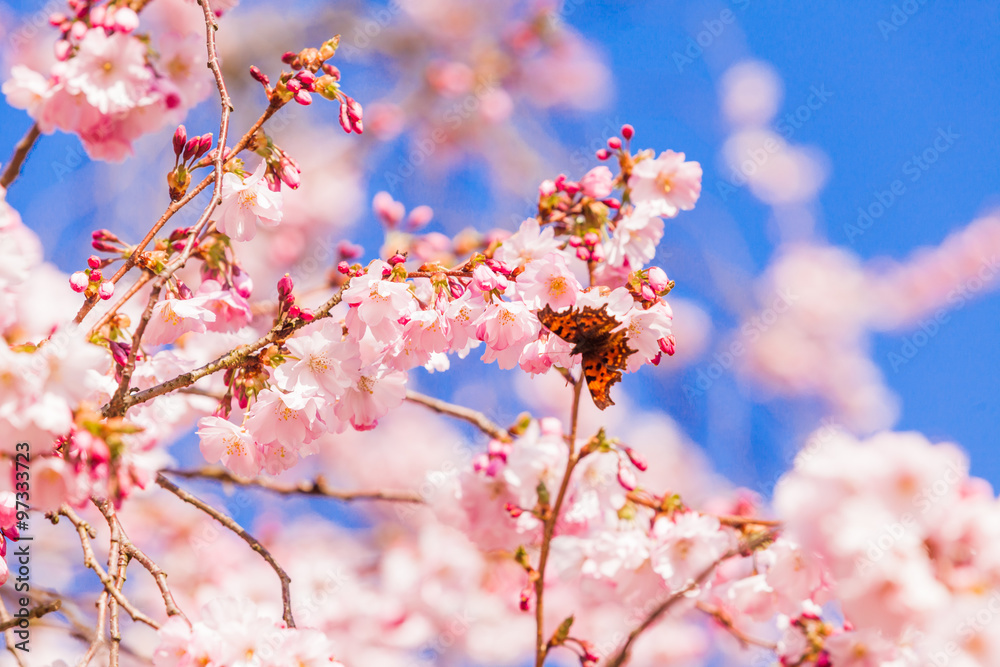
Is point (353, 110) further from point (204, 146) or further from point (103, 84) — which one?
point (103, 84)

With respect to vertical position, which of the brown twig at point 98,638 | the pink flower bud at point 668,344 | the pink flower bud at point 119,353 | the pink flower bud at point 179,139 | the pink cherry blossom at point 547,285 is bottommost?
the brown twig at point 98,638

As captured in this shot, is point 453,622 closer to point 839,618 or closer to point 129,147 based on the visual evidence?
point 839,618

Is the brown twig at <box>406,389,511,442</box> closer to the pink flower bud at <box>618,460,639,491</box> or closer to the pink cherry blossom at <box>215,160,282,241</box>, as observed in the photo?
the pink flower bud at <box>618,460,639,491</box>

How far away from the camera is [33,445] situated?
101 cm

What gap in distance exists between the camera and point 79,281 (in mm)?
1374

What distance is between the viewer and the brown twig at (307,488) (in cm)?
222

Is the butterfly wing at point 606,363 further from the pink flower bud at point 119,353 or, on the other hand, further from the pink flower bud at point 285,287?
the pink flower bud at point 119,353

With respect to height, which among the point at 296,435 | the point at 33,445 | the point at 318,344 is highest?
the point at 318,344

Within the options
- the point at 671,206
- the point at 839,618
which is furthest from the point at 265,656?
the point at 839,618

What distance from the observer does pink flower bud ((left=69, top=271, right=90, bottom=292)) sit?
1.36 m

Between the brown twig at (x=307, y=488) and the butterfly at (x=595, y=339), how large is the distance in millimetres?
940

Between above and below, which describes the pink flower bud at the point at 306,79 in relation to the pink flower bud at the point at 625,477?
above

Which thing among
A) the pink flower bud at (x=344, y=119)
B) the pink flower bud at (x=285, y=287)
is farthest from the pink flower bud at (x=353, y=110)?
the pink flower bud at (x=285, y=287)

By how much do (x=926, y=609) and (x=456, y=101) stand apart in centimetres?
454
